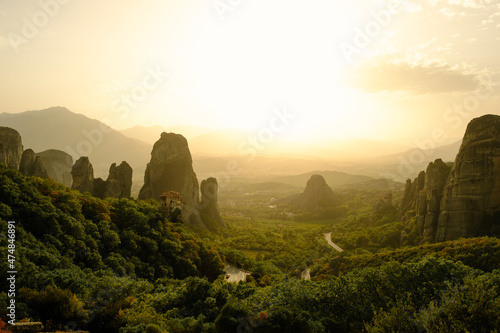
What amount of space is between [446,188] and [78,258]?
56.4 m

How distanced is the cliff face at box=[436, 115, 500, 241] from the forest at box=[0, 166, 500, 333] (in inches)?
333

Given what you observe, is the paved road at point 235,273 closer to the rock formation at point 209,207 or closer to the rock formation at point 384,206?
the rock formation at point 209,207

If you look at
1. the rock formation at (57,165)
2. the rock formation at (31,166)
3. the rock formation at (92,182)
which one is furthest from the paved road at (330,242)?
the rock formation at (57,165)

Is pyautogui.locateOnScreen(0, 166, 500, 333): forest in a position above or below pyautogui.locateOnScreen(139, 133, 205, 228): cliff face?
below

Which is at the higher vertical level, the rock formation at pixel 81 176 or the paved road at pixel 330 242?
the rock formation at pixel 81 176

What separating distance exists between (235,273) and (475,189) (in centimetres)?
4032

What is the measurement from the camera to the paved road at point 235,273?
1751 inches

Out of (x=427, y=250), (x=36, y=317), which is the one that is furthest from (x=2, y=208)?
(x=427, y=250)

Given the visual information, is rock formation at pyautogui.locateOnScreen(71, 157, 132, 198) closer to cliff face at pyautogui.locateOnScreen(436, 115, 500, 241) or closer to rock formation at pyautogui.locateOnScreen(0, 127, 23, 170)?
rock formation at pyautogui.locateOnScreen(0, 127, 23, 170)

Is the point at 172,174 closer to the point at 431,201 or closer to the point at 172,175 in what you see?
the point at 172,175

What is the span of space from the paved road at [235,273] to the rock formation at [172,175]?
23.0 m

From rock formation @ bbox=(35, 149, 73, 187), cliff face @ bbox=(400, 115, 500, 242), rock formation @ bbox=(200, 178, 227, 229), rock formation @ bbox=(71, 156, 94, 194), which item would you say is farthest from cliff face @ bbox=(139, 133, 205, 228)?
rock formation @ bbox=(35, 149, 73, 187)

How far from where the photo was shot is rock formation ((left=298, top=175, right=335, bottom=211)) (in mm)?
137000

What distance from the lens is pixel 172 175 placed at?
73.1 metres
